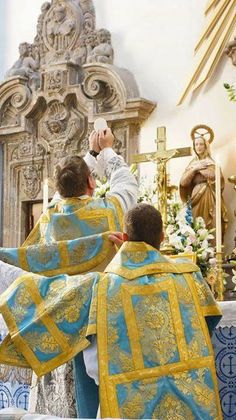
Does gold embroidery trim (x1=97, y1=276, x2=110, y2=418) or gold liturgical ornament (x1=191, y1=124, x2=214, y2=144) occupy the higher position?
gold liturgical ornament (x1=191, y1=124, x2=214, y2=144)

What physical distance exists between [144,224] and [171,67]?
510 centimetres

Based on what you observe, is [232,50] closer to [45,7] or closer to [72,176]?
[45,7]

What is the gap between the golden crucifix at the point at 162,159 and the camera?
684 cm

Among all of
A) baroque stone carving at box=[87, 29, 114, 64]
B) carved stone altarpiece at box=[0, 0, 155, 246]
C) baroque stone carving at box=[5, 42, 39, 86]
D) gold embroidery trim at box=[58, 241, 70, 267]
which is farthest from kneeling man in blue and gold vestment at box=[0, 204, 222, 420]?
baroque stone carving at box=[5, 42, 39, 86]

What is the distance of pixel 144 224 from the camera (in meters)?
4.41

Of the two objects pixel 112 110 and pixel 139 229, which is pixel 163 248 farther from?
pixel 112 110

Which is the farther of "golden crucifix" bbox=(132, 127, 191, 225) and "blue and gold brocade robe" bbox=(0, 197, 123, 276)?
"golden crucifix" bbox=(132, 127, 191, 225)

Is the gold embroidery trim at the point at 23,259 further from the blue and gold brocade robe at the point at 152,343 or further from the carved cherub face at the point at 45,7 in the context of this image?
the carved cherub face at the point at 45,7

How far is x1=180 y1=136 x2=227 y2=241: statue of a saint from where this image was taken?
8453 mm

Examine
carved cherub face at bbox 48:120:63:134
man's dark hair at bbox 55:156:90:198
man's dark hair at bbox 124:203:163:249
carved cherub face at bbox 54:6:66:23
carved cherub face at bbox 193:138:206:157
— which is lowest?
man's dark hair at bbox 124:203:163:249

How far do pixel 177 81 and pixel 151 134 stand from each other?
0.52m

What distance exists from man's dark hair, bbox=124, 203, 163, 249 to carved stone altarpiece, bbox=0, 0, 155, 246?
5017 millimetres

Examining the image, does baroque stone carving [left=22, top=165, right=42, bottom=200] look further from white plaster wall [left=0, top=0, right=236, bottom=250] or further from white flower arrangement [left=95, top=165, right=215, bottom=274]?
white flower arrangement [left=95, top=165, right=215, bottom=274]

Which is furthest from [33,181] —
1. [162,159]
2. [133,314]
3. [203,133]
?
[133,314]
